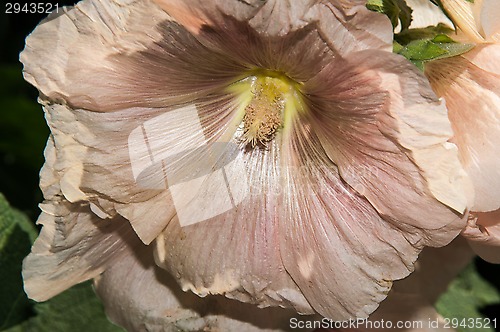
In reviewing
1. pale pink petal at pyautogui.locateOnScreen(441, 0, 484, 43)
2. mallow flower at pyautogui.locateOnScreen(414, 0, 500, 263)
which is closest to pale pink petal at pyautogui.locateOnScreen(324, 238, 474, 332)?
mallow flower at pyautogui.locateOnScreen(414, 0, 500, 263)

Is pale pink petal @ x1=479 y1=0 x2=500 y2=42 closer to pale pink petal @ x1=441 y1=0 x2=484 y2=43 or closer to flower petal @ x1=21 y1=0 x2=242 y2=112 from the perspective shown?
pale pink petal @ x1=441 y1=0 x2=484 y2=43

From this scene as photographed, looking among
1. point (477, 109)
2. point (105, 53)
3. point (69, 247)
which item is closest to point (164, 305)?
point (69, 247)

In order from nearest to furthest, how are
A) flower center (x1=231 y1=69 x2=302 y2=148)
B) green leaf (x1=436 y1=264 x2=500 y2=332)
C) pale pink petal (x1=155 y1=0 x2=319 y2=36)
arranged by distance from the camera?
pale pink petal (x1=155 y1=0 x2=319 y2=36) < flower center (x1=231 y1=69 x2=302 y2=148) < green leaf (x1=436 y1=264 x2=500 y2=332)

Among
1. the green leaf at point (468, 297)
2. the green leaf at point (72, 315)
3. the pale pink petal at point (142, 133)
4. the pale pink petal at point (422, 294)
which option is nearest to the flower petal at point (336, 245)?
the pale pink petal at point (142, 133)

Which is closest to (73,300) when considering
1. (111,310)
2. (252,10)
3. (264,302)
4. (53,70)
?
(111,310)

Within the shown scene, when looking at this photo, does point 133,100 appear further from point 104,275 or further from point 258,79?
point 104,275

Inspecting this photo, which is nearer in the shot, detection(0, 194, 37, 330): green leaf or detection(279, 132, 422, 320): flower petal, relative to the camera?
detection(279, 132, 422, 320): flower petal
